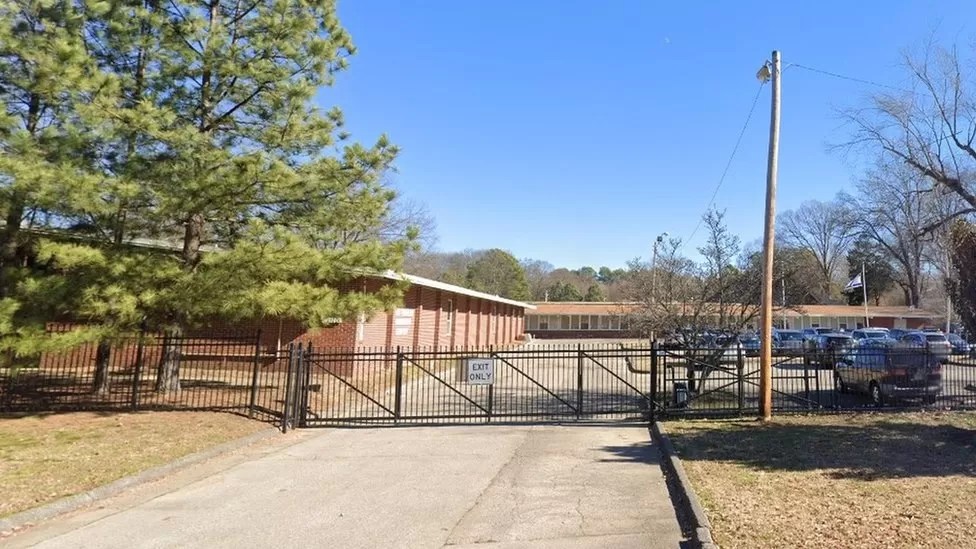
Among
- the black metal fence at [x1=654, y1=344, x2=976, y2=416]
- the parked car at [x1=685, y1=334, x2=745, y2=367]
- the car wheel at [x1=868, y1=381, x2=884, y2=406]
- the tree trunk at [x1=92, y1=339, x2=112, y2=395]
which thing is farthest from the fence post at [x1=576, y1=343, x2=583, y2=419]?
the tree trunk at [x1=92, y1=339, x2=112, y2=395]

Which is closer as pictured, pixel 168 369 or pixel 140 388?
pixel 168 369

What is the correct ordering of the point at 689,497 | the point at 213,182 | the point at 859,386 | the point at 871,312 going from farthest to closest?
the point at 871,312 → the point at 859,386 → the point at 213,182 → the point at 689,497

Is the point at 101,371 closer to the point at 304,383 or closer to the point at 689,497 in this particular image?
the point at 304,383

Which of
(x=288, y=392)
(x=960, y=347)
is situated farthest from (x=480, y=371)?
(x=960, y=347)

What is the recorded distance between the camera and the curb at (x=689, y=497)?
5.36 m

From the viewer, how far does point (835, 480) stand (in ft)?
23.8

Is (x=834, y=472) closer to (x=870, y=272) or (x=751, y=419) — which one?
(x=751, y=419)

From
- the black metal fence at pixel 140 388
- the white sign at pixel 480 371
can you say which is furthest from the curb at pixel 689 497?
the black metal fence at pixel 140 388

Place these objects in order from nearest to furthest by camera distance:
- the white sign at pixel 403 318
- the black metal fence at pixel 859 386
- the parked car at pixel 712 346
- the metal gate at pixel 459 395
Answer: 1. the metal gate at pixel 459 395
2. the black metal fence at pixel 859 386
3. the parked car at pixel 712 346
4. the white sign at pixel 403 318

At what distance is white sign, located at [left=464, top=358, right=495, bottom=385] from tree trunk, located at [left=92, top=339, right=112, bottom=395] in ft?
26.8

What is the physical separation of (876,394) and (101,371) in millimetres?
17890

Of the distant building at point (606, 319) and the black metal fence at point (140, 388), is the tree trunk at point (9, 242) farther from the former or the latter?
the distant building at point (606, 319)

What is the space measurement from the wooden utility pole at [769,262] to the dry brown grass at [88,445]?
31.5ft

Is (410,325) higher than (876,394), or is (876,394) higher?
(410,325)
